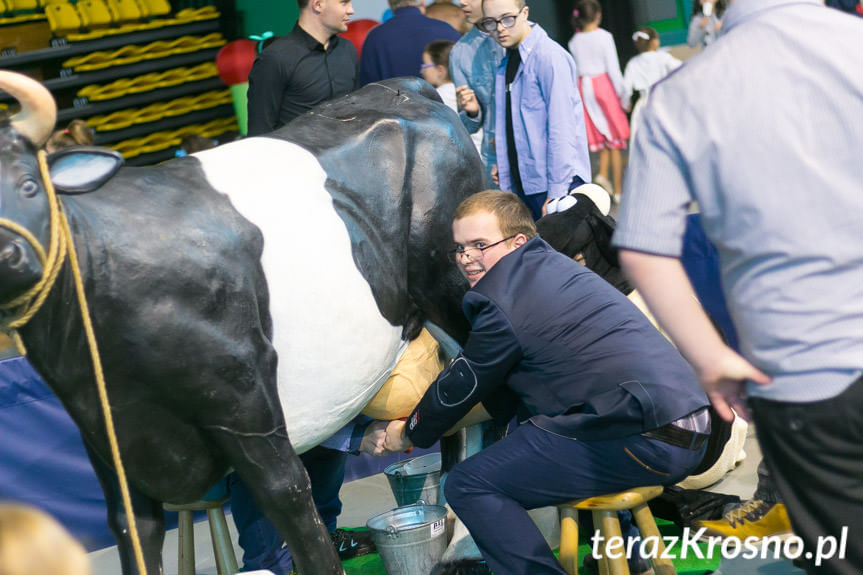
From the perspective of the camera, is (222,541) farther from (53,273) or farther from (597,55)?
(597,55)

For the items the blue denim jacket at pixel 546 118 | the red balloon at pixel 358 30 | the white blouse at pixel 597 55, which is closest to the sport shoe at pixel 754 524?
the blue denim jacket at pixel 546 118

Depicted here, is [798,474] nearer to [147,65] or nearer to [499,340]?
[499,340]

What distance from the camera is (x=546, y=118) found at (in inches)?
194

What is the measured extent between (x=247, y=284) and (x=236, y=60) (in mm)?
7291

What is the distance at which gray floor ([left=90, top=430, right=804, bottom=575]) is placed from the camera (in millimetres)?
4270

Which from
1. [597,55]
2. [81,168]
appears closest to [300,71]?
[81,168]

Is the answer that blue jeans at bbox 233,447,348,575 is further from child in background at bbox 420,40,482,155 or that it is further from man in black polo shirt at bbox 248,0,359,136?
child in background at bbox 420,40,482,155

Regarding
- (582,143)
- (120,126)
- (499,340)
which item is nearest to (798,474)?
(499,340)

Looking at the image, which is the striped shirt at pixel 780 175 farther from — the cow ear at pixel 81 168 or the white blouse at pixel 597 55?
the white blouse at pixel 597 55

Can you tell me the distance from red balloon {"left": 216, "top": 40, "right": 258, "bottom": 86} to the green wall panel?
54cm

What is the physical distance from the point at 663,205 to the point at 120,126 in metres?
8.73

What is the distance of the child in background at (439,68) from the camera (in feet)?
21.0

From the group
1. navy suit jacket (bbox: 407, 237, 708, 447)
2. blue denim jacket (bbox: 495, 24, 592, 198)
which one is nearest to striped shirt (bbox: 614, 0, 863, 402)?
navy suit jacket (bbox: 407, 237, 708, 447)

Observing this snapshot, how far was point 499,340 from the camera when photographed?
9.67 ft
